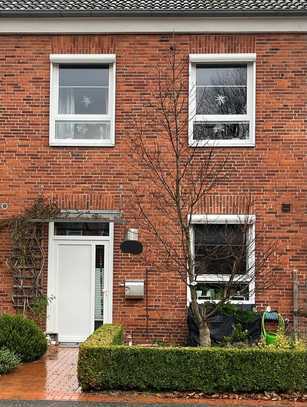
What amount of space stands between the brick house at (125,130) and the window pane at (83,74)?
75 millimetres

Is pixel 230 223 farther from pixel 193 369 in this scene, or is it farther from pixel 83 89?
pixel 193 369

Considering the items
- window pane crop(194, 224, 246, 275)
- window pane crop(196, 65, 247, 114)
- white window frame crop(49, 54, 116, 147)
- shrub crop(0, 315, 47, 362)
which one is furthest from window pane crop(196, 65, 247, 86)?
shrub crop(0, 315, 47, 362)

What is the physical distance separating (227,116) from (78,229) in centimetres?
408

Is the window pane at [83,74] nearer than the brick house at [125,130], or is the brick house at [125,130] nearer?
the brick house at [125,130]

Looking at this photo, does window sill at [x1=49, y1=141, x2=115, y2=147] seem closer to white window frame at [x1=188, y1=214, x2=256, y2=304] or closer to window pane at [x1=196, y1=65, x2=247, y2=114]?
window pane at [x1=196, y1=65, x2=247, y2=114]

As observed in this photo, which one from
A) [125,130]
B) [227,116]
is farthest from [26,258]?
[227,116]

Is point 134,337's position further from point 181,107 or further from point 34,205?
point 181,107

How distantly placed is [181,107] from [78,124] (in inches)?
90.5

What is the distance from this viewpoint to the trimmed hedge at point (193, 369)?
9.57 metres

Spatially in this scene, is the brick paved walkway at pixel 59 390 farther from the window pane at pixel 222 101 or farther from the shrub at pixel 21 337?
the window pane at pixel 222 101

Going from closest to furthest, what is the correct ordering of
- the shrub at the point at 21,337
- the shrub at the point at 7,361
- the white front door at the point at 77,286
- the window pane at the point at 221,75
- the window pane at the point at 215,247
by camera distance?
the shrub at the point at 7,361 < the shrub at the point at 21,337 < the window pane at the point at 215,247 < the white front door at the point at 77,286 < the window pane at the point at 221,75

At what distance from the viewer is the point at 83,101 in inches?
572

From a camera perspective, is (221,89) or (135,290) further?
(221,89)

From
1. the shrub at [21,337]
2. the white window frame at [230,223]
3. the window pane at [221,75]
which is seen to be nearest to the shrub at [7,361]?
the shrub at [21,337]
